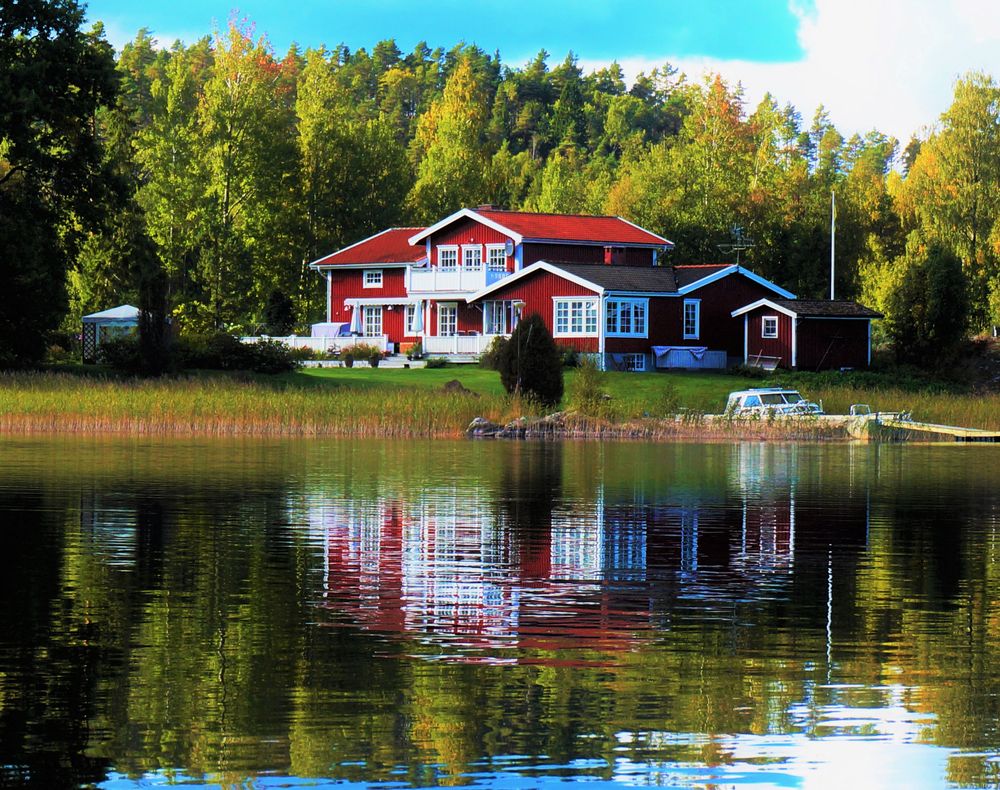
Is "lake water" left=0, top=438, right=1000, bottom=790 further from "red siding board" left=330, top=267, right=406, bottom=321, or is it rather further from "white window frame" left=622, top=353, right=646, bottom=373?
"red siding board" left=330, top=267, right=406, bottom=321

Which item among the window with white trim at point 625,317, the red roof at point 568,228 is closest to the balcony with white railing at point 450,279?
the red roof at point 568,228

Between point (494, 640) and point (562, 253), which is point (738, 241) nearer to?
point (562, 253)

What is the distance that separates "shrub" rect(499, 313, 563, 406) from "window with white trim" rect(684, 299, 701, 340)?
A: 919 inches

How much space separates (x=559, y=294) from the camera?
76812mm

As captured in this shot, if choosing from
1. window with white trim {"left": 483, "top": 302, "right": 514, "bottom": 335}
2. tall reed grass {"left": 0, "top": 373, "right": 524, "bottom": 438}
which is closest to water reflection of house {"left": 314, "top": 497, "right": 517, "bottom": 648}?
tall reed grass {"left": 0, "top": 373, "right": 524, "bottom": 438}

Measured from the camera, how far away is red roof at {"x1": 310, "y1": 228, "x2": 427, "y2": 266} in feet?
290

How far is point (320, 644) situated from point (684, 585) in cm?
537

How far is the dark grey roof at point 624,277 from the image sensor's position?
247 feet

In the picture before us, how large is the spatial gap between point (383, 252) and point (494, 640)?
3036 inches

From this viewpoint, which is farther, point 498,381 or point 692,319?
point 692,319

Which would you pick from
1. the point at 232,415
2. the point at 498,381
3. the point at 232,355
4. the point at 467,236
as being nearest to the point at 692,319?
the point at 467,236

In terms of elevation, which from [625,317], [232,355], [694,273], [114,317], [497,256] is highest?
[497,256]

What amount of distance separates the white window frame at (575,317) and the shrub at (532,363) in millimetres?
20516

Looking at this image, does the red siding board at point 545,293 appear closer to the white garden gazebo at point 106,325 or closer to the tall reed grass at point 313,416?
the white garden gazebo at point 106,325
